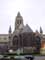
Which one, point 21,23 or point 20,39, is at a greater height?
point 21,23

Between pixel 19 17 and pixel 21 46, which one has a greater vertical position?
pixel 19 17

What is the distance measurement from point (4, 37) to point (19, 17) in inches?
461

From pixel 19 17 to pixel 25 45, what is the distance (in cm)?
1293

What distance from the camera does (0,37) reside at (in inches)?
2633

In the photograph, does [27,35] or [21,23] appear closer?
[27,35]

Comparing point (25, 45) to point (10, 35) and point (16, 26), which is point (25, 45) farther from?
point (16, 26)

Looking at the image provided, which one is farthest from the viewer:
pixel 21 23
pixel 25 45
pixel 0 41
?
pixel 0 41

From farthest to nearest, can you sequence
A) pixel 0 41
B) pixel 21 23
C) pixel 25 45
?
pixel 0 41 → pixel 21 23 → pixel 25 45

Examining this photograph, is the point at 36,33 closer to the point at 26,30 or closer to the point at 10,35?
the point at 26,30

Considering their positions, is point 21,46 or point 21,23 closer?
point 21,46

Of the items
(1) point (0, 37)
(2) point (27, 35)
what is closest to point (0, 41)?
(1) point (0, 37)

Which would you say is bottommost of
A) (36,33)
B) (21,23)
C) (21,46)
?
(21,46)

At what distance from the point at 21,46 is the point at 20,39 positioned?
179cm

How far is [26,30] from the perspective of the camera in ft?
165
